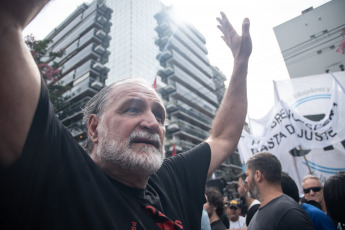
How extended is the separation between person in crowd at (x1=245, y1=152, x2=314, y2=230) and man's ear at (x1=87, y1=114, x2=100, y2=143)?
213cm

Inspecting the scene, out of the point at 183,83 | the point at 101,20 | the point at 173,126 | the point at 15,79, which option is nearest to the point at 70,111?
the point at 173,126

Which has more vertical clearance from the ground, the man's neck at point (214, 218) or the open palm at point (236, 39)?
the open palm at point (236, 39)

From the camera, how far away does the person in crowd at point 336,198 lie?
248cm

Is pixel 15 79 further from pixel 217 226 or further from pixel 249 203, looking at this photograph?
pixel 249 203

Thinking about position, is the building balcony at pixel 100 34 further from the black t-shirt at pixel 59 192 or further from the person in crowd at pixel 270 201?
the black t-shirt at pixel 59 192

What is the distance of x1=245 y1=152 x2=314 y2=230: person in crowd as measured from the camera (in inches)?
86.2

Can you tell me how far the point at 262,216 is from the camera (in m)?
2.48

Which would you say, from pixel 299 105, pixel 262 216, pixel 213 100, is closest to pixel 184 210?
pixel 262 216

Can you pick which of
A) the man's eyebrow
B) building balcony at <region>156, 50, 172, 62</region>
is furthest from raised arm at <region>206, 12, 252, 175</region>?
building balcony at <region>156, 50, 172, 62</region>

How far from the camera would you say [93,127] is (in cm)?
142

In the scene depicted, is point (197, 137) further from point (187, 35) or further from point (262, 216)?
point (262, 216)

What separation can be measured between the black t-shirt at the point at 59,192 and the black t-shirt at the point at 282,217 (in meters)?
1.61

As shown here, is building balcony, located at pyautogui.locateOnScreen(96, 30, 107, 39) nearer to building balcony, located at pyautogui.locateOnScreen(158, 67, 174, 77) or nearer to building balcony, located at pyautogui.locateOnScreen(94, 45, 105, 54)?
building balcony, located at pyautogui.locateOnScreen(94, 45, 105, 54)

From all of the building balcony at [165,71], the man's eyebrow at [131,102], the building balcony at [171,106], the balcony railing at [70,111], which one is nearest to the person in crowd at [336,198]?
the man's eyebrow at [131,102]
